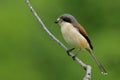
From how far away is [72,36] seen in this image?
551 centimetres

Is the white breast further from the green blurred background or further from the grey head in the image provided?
the green blurred background

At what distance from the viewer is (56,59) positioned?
1777cm

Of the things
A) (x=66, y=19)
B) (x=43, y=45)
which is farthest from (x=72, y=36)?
(x=43, y=45)

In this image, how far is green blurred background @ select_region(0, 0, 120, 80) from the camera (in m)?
16.8

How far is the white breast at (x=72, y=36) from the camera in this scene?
5.40 metres

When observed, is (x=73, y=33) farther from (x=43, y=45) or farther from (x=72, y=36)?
(x=43, y=45)

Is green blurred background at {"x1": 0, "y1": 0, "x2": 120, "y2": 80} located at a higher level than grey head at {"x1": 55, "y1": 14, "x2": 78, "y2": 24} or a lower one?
lower

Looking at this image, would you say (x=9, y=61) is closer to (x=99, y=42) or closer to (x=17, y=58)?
(x=17, y=58)

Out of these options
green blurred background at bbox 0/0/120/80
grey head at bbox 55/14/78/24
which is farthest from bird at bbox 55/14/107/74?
green blurred background at bbox 0/0/120/80

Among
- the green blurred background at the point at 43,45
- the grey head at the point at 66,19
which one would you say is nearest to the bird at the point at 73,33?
the grey head at the point at 66,19

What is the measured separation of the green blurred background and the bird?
934 cm

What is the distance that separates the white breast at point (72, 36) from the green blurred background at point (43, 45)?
9.35 m

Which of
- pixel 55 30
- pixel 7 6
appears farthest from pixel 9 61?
pixel 7 6

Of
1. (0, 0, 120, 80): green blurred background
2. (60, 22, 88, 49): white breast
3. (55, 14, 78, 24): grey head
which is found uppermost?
(55, 14, 78, 24): grey head
